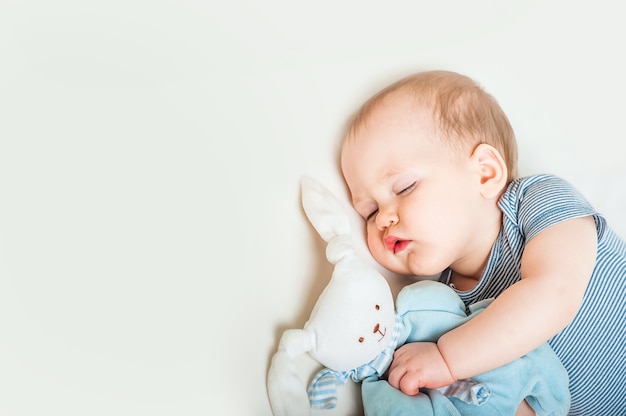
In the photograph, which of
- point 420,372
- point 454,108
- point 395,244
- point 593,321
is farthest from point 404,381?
point 454,108

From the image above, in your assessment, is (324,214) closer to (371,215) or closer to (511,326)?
(371,215)

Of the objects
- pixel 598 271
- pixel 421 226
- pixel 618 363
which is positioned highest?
pixel 421 226

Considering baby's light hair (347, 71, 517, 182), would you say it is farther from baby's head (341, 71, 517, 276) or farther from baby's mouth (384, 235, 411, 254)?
baby's mouth (384, 235, 411, 254)

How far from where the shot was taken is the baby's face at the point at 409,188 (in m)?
1.04

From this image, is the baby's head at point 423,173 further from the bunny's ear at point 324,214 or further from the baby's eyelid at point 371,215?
the bunny's ear at point 324,214

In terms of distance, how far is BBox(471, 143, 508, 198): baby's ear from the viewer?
1095 mm

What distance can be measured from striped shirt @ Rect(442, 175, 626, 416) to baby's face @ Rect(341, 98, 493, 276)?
110mm

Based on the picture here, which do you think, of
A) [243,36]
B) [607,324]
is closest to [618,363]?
[607,324]

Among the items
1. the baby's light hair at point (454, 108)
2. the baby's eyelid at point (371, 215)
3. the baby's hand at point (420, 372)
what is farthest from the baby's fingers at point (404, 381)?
the baby's light hair at point (454, 108)

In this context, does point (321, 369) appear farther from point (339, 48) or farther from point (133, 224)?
point (339, 48)

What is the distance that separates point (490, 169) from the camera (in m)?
1.11

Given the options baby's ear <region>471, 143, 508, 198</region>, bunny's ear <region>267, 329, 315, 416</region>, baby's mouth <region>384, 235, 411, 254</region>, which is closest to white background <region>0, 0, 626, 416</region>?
bunny's ear <region>267, 329, 315, 416</region>

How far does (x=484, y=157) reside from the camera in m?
1.10

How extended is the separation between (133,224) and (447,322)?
1.73 feet
